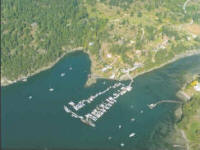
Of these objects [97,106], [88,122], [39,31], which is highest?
[39,31]

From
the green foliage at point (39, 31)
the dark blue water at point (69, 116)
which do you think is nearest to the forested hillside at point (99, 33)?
the green foliage at point (39, 31)

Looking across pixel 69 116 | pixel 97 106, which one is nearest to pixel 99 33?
pixel 97 106

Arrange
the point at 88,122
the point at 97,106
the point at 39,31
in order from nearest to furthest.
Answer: the point at 88,122
the point at 97,106
the point at 39,31

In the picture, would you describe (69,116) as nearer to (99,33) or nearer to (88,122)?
(88,122)

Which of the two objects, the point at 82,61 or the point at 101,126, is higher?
the point at 82,61

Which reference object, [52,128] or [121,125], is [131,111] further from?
[52,128]

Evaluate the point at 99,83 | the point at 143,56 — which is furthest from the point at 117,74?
the point at 143,56

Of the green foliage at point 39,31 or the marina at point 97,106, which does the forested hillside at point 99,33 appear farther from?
the marina at point 97,106

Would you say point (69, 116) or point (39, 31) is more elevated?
point (39, 31)
